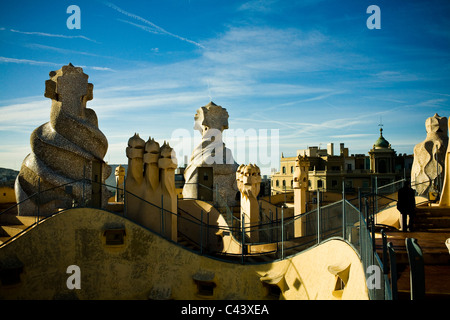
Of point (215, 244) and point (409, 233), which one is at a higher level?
point (409, 233)

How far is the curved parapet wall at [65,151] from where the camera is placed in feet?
35.0

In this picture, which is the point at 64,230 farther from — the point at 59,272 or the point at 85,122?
the point at 85,122

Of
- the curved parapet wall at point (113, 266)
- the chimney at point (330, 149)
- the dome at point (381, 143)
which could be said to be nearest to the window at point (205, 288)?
the curved parapet wall at point (113, 266)

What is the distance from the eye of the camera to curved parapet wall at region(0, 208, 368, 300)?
317 inches

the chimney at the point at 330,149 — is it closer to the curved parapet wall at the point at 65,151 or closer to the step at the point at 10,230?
the curved parapet wall at the point at 65,151

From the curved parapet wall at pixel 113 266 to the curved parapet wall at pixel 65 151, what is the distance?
2487 mm

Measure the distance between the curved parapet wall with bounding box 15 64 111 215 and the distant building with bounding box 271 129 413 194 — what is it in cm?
2018

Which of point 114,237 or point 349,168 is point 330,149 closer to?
point 349,168

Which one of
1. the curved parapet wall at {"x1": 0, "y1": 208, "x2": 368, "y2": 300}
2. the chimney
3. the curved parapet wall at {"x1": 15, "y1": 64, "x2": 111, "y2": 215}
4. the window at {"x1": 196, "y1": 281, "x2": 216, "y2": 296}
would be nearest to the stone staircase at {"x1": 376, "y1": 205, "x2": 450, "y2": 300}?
the curved parapet wall at {"x1": 0, "y1": 208, "x2": 368, "y2": 300}

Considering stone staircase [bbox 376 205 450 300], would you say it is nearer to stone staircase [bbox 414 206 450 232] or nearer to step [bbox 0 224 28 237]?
stone staircase [bbox 414 206 450 232]

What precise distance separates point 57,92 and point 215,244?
22.2 feet

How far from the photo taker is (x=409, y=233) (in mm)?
7340

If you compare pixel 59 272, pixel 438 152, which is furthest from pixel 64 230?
pixel 438 152

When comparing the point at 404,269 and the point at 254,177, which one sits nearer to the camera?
the point at 404,269
